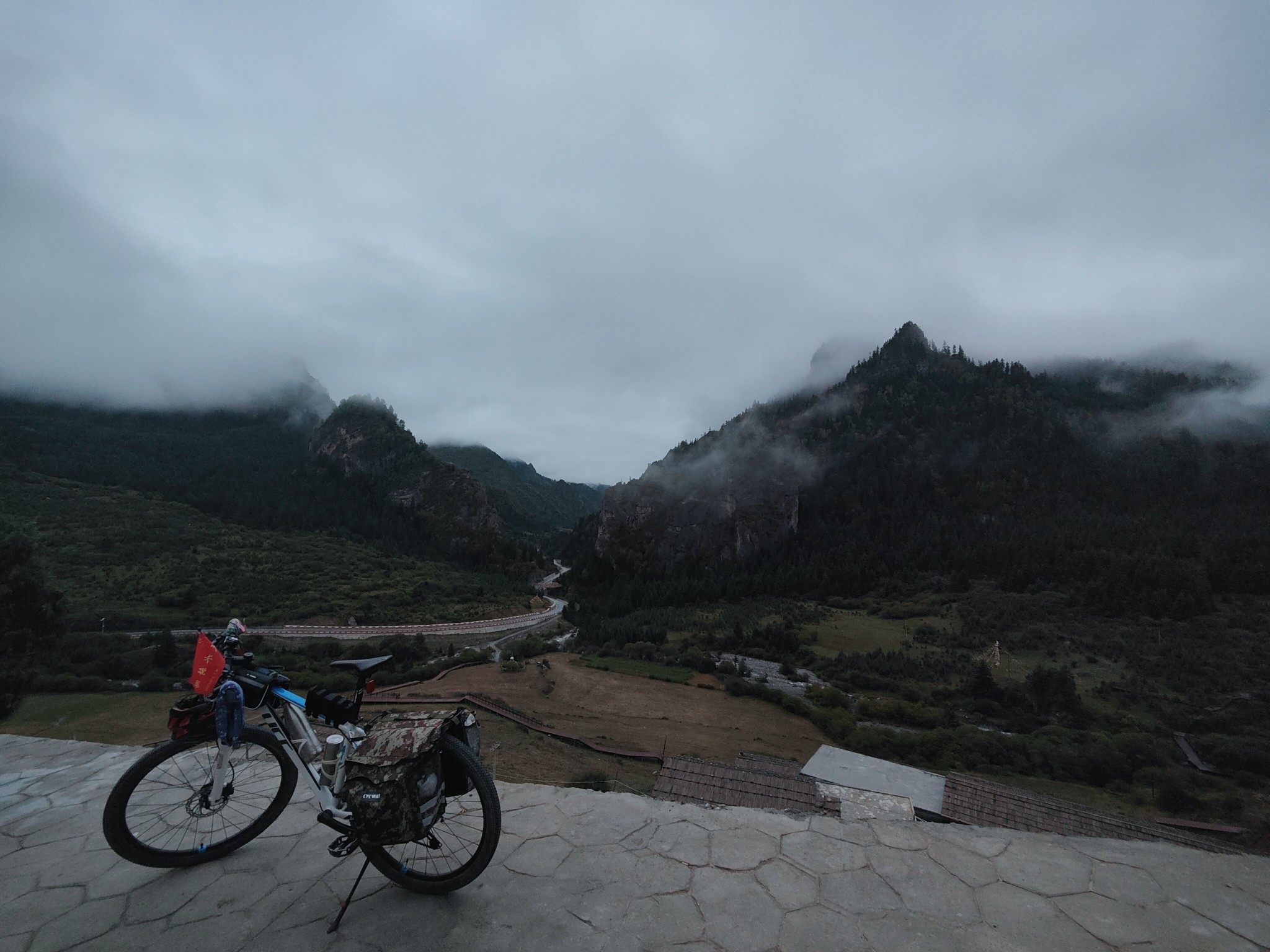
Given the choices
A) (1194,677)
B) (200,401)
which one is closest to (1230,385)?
(1194,677)

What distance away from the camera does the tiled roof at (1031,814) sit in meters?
13.7

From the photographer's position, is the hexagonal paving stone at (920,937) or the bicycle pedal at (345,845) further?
the bicycle pedal at (345,845)

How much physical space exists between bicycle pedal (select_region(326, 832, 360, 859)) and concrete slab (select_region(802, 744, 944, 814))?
18.8 meters

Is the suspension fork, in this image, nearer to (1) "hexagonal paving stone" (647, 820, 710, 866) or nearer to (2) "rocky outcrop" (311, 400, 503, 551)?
(1) "hexagonal paving stone" (647, 820, 710, 866)

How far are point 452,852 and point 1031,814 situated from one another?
703 inches

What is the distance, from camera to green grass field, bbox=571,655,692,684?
A: 163 ft

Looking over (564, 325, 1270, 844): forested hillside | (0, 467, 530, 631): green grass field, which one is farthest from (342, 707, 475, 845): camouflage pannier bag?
(0, 467, 530, 631): green grass field

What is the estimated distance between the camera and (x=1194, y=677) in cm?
4888

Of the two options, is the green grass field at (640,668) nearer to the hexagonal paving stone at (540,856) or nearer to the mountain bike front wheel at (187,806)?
the hexagonal paving stone at (540,856)

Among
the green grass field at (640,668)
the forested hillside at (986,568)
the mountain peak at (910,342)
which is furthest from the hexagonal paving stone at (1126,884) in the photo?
the mountain peak at (910,342)

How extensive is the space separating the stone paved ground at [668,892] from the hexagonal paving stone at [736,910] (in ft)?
0.03

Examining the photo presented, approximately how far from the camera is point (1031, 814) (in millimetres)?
14023

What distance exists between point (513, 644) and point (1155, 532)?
117 m

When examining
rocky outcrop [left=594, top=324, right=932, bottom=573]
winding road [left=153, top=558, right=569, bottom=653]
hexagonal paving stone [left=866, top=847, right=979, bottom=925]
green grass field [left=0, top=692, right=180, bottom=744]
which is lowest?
winding road [left=153, top=558, right=569, bottom=653]
